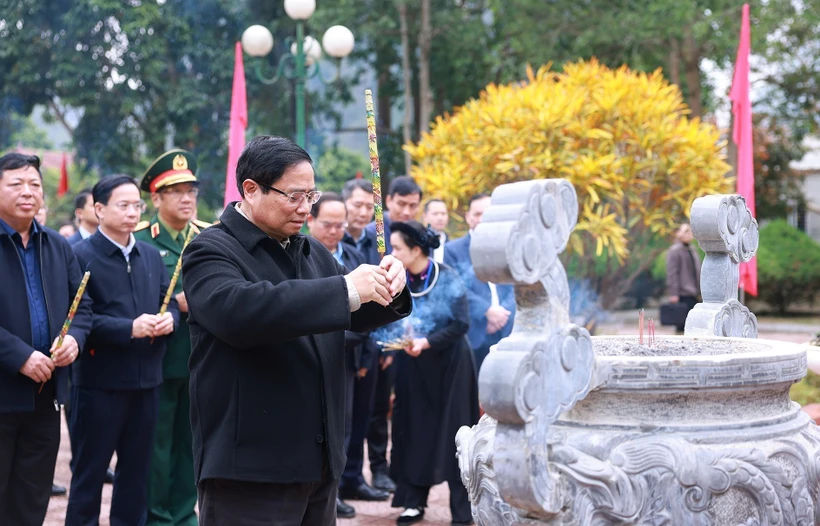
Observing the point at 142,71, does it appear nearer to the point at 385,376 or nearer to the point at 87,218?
the point at 87,218

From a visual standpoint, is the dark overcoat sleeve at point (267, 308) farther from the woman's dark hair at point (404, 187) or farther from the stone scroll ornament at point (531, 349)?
the woman's dark hair at point (404, 187)

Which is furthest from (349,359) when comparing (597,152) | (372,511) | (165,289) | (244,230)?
(597,152)

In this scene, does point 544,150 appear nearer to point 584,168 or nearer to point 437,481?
point 584,168

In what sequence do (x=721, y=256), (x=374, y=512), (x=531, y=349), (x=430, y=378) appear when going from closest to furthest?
(x=531, y=349) → (x=721, y=256) → (x=430, y=378) → (x=374, y=512)

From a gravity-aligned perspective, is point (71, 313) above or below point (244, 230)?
below

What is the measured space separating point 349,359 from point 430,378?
51 cm

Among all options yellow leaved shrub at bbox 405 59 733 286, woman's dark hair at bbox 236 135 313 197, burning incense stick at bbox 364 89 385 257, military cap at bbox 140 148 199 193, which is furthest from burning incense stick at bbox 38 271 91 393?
yellow leaved shrub at bbox 405 59 733 286

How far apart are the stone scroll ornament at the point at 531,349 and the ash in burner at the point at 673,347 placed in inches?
22.7

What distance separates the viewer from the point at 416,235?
5.00 metres

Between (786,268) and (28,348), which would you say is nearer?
(28,348)

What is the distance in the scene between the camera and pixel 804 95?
18.5m

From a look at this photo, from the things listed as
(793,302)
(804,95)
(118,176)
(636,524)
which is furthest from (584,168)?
(804,95)

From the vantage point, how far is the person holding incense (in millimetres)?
4363

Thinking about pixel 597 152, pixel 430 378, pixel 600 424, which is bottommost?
pixel 430 378
